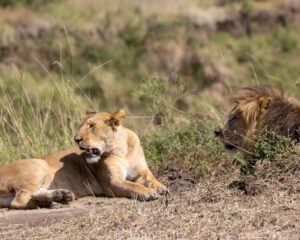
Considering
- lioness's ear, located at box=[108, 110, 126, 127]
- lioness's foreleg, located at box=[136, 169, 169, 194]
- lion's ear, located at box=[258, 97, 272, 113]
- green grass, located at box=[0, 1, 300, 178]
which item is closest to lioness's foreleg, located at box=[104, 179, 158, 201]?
lioness's foreleg, located at box=[136, 169, 169, 194]

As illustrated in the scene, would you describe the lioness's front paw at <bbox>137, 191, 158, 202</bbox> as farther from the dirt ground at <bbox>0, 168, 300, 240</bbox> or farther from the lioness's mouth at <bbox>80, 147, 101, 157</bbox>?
the lioness's mouth at <bbox>80, 147, 101, 157</bbox>

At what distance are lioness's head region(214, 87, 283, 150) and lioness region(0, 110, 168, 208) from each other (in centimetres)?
73

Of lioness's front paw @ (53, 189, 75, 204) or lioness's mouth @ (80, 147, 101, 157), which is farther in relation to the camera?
lioness's mouth @ (80, 147, 101, 157)

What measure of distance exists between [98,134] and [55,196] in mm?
799

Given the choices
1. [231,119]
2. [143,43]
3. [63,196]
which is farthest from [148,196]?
[143,43]

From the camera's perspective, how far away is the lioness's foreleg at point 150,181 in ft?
22.7

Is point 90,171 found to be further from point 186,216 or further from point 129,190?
point 186,216

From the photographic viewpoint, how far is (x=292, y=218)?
5.45 m

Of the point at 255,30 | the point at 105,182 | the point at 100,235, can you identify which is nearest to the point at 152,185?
the point at 105,182

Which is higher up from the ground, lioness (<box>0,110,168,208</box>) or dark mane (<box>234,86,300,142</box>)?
dark mane (<box>234,86,300,142</box>)

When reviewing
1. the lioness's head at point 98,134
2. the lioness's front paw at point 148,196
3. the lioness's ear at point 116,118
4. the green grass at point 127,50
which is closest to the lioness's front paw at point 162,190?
the lioness's front paw at point 148,196

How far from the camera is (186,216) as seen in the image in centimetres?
571

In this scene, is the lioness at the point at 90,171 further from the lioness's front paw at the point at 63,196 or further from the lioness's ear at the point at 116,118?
the lioness's front paw at the point at 63,196

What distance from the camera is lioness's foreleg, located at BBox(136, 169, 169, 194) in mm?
6923
